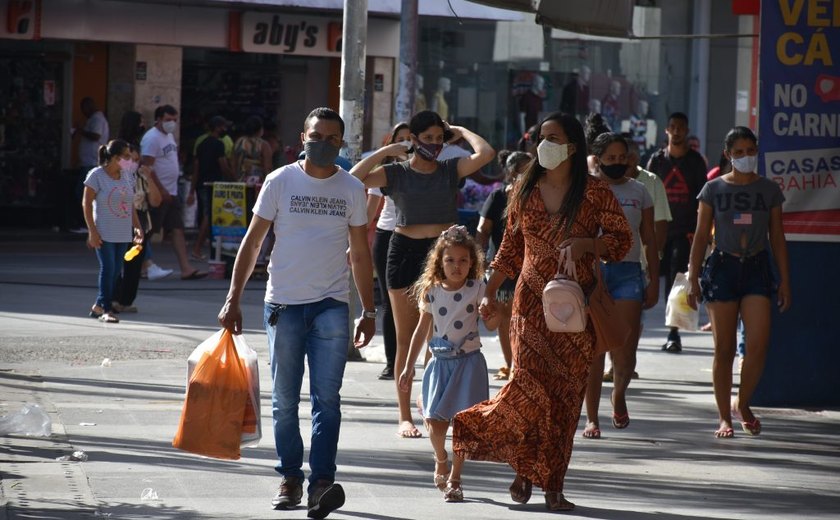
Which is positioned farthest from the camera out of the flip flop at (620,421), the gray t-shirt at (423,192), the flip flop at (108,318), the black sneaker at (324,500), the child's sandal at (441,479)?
the flip flop at (108,318)

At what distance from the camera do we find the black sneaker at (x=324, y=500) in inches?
253

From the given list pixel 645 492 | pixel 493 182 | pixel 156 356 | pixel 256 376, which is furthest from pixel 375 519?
pixel 493 182

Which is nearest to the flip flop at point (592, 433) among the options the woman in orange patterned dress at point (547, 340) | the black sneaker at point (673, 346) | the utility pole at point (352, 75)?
the woman in orange patterned dress at point (547, 340)

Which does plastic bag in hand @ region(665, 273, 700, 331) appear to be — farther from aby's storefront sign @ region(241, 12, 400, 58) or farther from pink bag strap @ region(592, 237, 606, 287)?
aby's storefront sign @ region(241, 12, 400, 58)

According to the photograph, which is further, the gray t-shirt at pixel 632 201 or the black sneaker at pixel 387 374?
the black sneaker at pixel 387 374

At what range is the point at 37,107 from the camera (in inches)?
886

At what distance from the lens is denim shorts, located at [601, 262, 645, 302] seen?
29.1 ft

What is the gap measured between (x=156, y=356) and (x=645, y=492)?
5396 mm

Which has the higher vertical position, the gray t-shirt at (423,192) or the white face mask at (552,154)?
the white face mask at (552,154)

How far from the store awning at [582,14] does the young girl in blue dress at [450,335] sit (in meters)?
3.85

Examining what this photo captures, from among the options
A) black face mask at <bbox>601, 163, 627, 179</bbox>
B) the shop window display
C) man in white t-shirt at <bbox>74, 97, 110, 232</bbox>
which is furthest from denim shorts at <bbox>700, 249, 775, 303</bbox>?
the shop window display

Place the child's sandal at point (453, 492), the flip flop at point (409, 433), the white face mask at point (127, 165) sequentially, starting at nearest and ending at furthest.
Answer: the child's sandal at point (453, 492)
the flip flop at point (409, 433)
the white face mask at point (127, 165)

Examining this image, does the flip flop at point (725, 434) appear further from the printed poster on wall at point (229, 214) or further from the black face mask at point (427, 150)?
the printed poster on wall at point (229, 214)

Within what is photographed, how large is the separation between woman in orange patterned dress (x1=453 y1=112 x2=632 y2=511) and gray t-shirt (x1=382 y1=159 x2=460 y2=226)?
208cm
